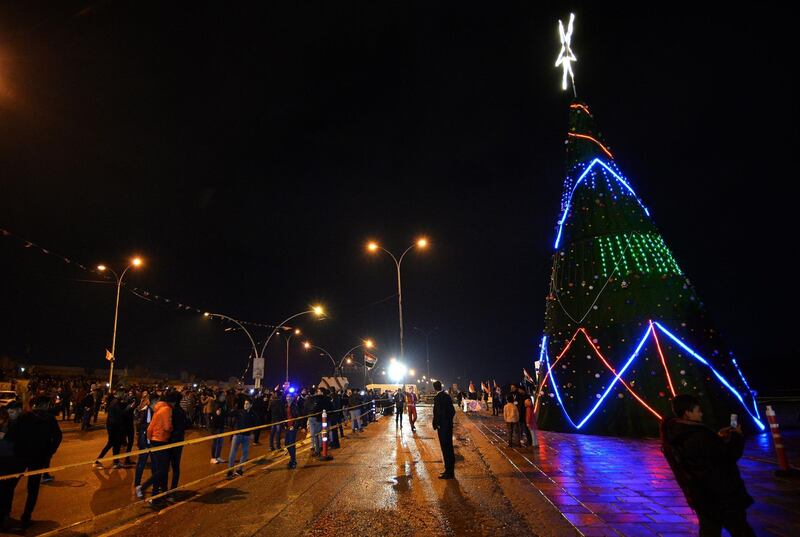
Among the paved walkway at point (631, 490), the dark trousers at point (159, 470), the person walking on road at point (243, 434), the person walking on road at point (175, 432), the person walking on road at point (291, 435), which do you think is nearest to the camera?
the paved walkway at point (631, 490)

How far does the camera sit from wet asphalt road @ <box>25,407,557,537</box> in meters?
5.82

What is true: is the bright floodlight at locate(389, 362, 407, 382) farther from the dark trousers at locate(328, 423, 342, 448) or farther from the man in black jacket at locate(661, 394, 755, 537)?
the man in black jacket at locate(661, 394, 755, 537)

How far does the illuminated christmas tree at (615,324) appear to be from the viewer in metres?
14.1

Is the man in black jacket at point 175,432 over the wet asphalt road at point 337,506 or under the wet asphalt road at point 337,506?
over

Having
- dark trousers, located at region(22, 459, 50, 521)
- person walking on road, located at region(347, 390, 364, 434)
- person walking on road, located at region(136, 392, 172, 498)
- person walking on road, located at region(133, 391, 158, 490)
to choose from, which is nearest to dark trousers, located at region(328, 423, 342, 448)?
person walking on road, located at region(347, 390, 364, 434)

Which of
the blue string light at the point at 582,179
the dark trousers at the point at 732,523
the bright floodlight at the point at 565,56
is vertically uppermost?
the bright floodlight at the point at 565,56

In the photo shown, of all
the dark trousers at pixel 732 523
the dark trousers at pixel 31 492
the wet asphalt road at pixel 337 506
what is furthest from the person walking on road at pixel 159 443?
the dark trousers at pixel 732 523

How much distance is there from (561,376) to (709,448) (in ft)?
44.1

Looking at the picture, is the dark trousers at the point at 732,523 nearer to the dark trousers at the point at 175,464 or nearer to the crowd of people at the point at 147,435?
the crowd of people at the point at 147,435

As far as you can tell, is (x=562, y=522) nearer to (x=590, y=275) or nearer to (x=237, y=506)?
(x=237, y=506)

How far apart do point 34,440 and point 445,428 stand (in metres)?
6.63

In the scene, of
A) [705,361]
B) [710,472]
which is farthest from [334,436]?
[710,472]

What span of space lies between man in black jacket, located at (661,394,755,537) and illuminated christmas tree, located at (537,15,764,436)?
11.5 metres

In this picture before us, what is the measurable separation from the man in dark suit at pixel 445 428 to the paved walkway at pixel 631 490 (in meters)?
1.47
